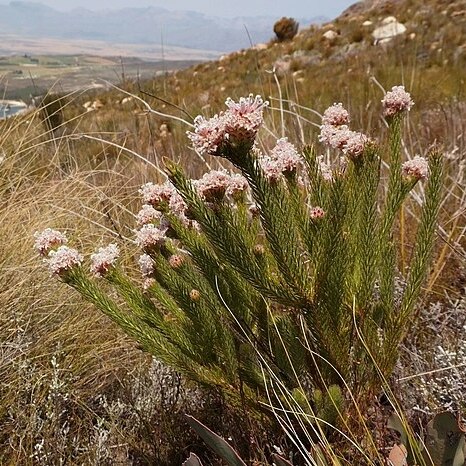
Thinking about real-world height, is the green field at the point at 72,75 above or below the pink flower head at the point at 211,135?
below

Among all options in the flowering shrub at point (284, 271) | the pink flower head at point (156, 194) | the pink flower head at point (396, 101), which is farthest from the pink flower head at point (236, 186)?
the pink flower head at point (396, 101)

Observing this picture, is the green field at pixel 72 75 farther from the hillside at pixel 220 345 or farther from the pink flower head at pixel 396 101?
the pink flower head at pixel 396 101

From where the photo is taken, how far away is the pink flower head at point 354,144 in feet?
4.17

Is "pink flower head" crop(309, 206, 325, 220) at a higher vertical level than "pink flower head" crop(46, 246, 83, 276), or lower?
higher

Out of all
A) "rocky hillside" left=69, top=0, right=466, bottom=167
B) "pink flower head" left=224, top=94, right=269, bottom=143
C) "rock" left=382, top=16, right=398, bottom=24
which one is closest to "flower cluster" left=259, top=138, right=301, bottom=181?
"pink flower head" left=224, top=94, right=269, bottom=143

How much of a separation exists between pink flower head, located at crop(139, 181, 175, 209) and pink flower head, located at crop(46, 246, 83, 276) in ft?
0.72

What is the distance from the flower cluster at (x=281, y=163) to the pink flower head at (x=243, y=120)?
207mm

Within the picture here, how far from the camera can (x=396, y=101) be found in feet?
4.32

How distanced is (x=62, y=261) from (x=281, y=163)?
0.54 meters

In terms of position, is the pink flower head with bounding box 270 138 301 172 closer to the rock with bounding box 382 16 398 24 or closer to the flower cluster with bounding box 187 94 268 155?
the flower cluster with bounding box 187 94 268 155

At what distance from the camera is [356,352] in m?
1.45

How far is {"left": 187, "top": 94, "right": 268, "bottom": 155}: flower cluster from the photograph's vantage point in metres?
0.99

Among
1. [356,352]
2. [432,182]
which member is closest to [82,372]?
[356,352]

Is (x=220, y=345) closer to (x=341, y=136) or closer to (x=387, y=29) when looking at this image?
(x=341, y=136)
